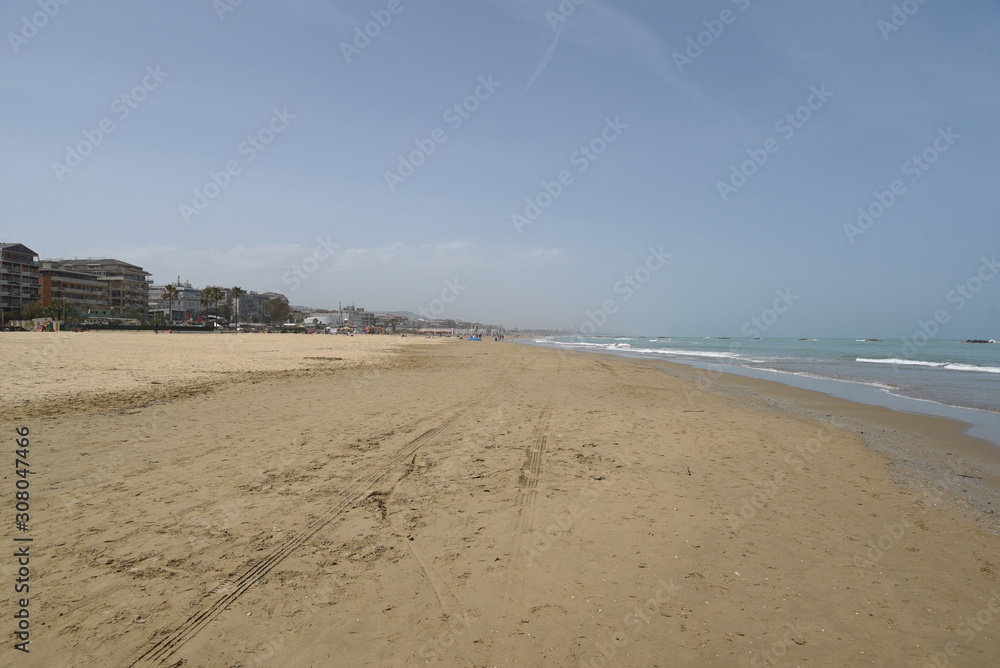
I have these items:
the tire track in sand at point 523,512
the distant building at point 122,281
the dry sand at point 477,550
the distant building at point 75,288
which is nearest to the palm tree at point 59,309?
the distant building at point 75,288

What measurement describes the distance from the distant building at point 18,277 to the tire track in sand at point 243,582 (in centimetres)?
10680

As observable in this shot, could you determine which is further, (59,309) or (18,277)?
(18,277)

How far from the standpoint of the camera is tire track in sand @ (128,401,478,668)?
3.13m

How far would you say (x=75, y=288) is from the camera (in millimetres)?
93938

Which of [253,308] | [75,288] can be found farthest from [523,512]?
[253,308]

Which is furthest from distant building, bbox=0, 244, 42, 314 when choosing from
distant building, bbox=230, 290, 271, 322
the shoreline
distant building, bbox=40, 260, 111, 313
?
the shoreline

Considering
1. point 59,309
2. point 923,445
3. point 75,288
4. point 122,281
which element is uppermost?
point 122,281

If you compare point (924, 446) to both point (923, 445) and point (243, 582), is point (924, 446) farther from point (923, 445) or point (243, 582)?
point (243, 582)

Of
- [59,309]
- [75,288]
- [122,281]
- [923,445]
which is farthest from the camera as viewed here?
[122,281]

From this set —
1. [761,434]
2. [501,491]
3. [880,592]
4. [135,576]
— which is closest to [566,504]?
[501,491]

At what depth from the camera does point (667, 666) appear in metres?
3.21

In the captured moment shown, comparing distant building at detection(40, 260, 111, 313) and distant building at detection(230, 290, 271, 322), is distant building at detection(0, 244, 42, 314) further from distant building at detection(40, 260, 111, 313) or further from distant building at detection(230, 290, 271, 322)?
distant building at detection(230, 290, 271, 322)

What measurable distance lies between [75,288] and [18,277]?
38.0ft

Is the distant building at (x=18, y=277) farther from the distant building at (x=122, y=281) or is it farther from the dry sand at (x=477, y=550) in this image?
the dry sand at (x=477, y=550)
